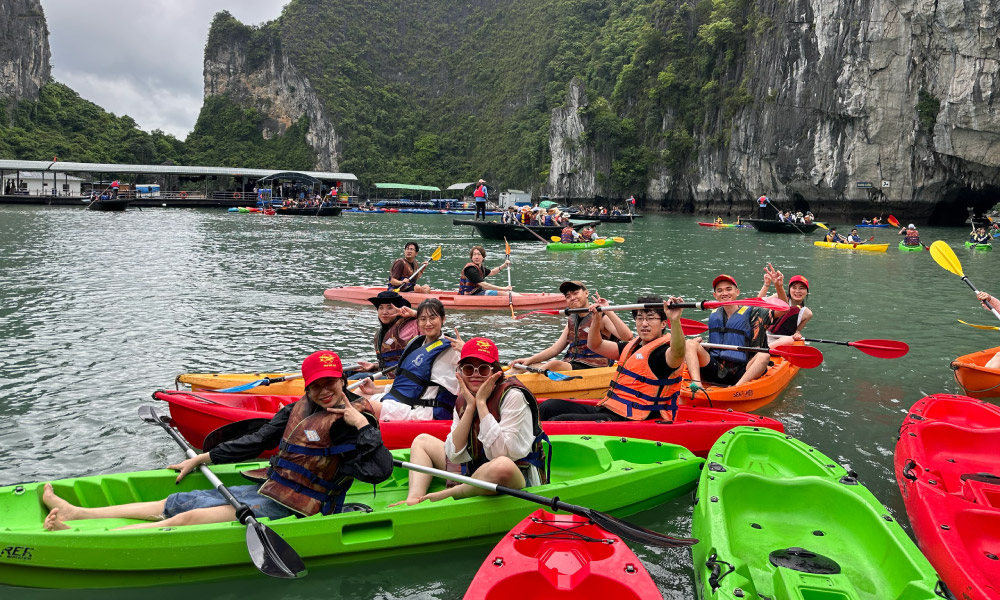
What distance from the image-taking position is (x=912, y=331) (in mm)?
11883

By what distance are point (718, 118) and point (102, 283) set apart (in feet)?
169

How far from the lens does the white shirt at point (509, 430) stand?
4.16 metres

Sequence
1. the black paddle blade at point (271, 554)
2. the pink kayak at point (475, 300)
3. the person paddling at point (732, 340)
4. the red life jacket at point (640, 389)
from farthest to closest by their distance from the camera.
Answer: the pink kayak at point (475, 300)
the person paddling at point (732, 340)
the red life jacket at point (640, 389)
the black paddle blade at point (271, 554)

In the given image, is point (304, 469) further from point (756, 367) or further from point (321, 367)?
point (756, 367)

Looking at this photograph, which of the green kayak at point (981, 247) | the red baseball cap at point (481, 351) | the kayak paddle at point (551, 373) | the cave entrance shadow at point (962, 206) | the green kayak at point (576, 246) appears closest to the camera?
the red baseball cap at point (481, 351)

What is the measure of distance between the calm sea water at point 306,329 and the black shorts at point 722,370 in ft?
1.72

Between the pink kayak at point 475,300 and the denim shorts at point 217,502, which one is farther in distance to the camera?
the pink kayak at point 475,300

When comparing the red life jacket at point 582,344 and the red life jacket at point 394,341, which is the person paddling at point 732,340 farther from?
the red life jacket at point 394,341

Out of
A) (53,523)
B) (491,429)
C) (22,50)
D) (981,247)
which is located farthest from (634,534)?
(22,50)

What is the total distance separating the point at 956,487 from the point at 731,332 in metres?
2.89

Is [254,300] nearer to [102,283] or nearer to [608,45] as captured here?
[102,283]

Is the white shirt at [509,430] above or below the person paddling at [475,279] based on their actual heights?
below

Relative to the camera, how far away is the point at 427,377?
5867 millimetres

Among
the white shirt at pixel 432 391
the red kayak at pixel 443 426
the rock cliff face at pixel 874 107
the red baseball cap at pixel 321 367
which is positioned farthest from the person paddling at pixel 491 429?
the rock cliff face at pixel 874 107
